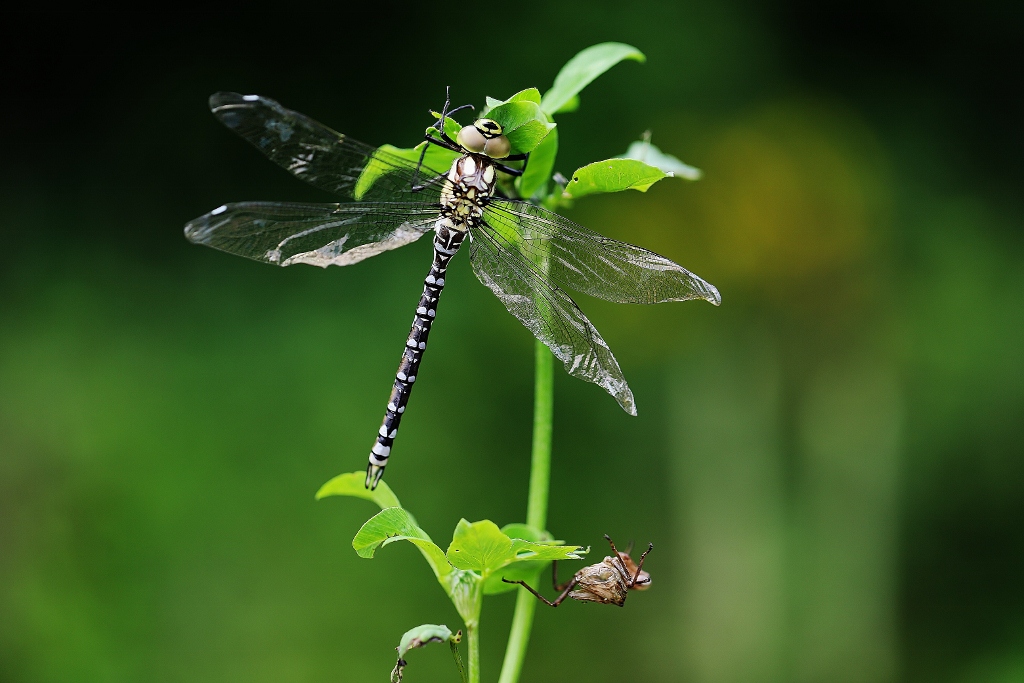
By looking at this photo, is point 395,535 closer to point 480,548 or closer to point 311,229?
point 480,548

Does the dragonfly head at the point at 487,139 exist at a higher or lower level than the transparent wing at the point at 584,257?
higher

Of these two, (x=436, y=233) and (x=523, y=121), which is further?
(x=436, y=233)

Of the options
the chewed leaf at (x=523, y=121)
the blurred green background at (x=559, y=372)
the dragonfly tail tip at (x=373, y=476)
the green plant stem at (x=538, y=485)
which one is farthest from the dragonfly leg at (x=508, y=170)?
the blurred green background at (x=559, y=372)

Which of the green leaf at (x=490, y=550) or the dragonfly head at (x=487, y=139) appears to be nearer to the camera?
the green leaf at (x=490, y=550)

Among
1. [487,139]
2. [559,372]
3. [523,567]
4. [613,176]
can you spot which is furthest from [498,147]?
[559,372]

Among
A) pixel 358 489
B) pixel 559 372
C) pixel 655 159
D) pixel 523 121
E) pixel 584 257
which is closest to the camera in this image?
pixel 523 121

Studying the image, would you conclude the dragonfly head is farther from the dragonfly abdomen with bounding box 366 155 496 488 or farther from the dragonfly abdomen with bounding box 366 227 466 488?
the dragonfly abdomen with bounding box 366 227 466 488

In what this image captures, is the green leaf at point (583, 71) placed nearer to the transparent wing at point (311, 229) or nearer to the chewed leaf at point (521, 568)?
the transparent wing at point (311, 229)

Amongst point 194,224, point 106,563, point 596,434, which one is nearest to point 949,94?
point 596,434
